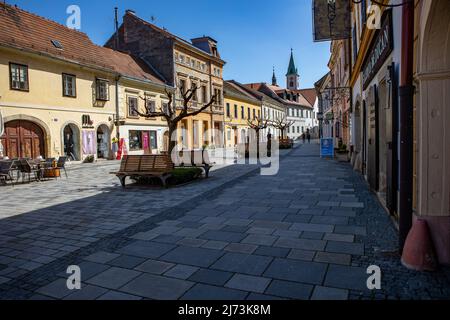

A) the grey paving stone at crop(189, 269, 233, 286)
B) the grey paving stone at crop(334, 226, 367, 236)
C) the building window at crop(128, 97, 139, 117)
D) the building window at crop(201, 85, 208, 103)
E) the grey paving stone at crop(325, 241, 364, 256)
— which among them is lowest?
the grey paving stone at crop(189, 269, 233, 286)

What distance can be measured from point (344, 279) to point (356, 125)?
37.5 ft

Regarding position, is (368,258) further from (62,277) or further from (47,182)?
(47,182)

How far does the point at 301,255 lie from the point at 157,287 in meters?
1.83

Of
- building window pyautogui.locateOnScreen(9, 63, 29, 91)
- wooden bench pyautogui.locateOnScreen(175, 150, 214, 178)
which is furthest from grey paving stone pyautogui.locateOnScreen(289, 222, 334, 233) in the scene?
building window pyautogui.locateOnScreen(9, 63, 29, 91)

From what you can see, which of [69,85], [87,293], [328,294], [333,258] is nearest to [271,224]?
[333,258]

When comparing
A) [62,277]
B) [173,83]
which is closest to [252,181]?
[62,277]

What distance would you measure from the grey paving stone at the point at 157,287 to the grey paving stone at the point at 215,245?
1109 mm

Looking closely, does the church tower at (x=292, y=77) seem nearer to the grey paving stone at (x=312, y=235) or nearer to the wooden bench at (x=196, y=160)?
the wooden bench at (x=196, y=160)

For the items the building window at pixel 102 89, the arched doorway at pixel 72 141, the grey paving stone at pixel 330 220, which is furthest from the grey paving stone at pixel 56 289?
the building window at pixel 102 89

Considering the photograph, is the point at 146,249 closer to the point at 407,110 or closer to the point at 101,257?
the point at 101,257

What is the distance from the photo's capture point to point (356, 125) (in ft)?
46.1

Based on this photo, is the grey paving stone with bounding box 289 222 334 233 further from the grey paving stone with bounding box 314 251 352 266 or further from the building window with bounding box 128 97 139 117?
the building window with bounding box 128 97 139 117

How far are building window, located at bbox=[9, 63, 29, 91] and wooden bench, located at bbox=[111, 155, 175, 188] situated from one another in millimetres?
10633

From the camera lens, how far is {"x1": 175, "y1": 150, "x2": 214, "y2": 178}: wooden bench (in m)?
12.7
